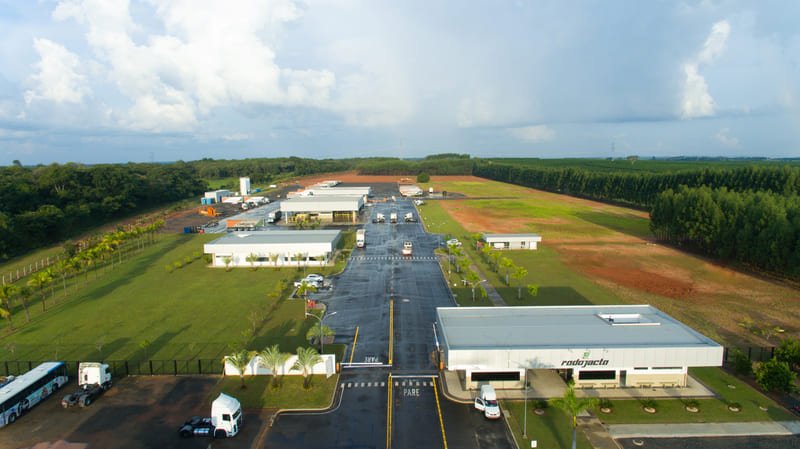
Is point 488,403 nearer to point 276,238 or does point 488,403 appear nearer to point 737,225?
point 276,238

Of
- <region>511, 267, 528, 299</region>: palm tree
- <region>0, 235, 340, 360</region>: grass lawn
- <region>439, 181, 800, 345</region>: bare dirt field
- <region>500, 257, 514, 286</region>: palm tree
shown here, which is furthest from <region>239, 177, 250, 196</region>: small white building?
<region>511, 267, 528, 299</region>: palm tree

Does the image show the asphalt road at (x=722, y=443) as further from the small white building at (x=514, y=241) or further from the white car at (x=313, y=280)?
the small white building at (x=514, y=241)

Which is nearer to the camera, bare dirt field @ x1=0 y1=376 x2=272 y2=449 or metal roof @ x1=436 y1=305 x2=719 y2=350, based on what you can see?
bare dirt field @ x1=0 y1=376 x2=272 y2=449

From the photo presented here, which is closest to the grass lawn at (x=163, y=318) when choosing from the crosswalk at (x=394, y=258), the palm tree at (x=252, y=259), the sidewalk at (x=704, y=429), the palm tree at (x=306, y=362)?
the palm tree at (x=252, y=259)

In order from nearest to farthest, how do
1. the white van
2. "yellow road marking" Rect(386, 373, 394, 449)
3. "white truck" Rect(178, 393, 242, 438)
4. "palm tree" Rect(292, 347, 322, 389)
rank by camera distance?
"yellow road marking" Rect(386, 373, 394, 449), "white truck" Rect(178, 393, 242, 438), the white van, "palm tree" Rect(292, 347, 322, 389)

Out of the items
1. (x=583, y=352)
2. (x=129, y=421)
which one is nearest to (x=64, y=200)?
(x=129, y=421)

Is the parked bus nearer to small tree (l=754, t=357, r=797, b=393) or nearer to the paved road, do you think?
the paved road
